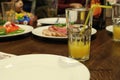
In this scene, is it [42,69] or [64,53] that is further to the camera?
[64,53]

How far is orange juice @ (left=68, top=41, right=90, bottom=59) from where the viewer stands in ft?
2.77

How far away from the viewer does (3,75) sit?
0.68 m

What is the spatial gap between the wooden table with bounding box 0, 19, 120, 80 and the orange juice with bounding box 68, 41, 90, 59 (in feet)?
0.10

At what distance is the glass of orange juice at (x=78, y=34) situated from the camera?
2.78 feet

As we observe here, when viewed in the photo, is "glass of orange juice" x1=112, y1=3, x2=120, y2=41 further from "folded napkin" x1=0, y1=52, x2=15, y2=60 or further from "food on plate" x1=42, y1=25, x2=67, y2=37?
"folded napkin" x1=0, y1=52, x2=15, y2=60

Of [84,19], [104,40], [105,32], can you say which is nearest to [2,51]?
[84,19]

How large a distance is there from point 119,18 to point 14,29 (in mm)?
540

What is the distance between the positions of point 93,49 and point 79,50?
0.44ft

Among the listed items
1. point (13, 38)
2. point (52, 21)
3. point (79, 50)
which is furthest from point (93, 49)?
point (52, 21)

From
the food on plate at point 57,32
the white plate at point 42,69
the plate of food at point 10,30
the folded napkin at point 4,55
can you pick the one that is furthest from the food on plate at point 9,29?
the white plate at point 42,69

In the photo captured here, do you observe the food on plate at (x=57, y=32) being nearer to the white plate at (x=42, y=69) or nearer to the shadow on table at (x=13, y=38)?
the shadow on table at (x=13, y=38)

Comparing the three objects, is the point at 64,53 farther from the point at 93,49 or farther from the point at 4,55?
the point at 4,55

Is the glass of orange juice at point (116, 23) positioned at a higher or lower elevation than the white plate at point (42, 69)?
higher

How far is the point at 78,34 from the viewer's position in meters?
0.86
